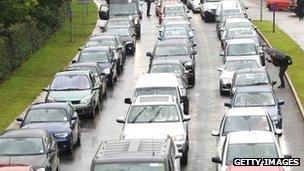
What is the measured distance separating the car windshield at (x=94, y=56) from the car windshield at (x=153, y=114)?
14.4m

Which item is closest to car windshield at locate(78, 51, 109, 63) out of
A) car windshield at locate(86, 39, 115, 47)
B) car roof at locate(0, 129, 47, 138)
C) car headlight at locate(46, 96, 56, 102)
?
car windshield at locate(86, 39, 115, 47)

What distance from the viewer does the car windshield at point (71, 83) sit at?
108ft

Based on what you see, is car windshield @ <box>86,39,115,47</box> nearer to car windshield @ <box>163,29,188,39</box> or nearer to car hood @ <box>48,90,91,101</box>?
car windshield @ <box>163,29,188,39</box>

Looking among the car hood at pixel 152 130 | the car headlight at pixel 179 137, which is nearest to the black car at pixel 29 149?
the car hood at pixel 152 130

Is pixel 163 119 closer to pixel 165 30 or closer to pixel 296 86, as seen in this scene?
pixel 296 86

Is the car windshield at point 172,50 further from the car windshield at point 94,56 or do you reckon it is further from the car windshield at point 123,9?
the car windshield at point 123,9

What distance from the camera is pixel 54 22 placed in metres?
55.6

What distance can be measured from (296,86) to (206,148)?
11.0m

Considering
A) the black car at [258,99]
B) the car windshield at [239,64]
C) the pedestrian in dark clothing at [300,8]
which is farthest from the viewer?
the pedestrian in dark clothing at [300,8]

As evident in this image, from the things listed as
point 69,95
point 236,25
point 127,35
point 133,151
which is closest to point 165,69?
point 69,95

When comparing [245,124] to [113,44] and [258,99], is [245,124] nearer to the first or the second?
[258,99]

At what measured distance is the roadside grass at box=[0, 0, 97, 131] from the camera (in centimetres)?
3484

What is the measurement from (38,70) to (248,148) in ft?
78.3

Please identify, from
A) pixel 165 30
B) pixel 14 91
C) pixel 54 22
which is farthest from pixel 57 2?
pixel 14 91
